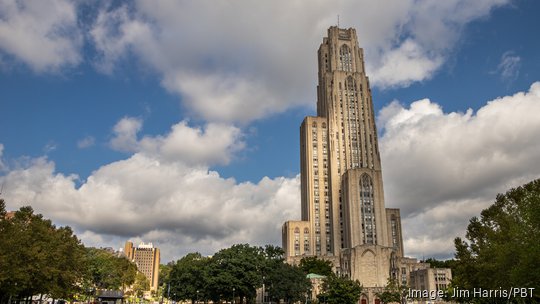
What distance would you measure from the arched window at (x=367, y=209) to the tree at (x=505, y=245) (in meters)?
Result: 98.0

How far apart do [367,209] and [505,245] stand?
12736cm

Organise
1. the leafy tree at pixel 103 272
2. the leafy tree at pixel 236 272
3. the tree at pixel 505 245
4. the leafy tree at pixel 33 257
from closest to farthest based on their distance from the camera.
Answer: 1. the tree at pixel 505 245
2. the leafy tree at pixel 33 257
3. the leafy tree at pixel 236 272
4. the leafy tree at pixel 103 272

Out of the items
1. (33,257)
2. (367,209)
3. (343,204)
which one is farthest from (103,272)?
(367,209)

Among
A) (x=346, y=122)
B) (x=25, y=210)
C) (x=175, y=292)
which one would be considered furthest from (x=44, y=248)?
(x=346, y=122)

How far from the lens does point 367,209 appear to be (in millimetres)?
175500

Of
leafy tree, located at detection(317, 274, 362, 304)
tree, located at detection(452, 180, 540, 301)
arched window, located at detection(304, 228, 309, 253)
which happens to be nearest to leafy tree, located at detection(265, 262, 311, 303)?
leafy tree, located at detection(317, 274, 362, 304)

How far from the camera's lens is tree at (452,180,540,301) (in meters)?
44.2

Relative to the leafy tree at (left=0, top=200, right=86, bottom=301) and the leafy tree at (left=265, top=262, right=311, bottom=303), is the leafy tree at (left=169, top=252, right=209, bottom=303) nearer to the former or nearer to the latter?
the leafy tree at (left=265, top=262, right=311, bottom=303)

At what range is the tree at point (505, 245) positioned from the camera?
4422cm

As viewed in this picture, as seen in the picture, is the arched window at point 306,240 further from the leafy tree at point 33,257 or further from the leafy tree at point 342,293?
the leafy tree at point 33,257

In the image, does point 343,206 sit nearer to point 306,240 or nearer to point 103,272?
point 306,240

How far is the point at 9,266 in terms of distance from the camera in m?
55.6

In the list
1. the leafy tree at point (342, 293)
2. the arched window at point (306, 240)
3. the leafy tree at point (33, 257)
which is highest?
the arched window at point (306, 240)

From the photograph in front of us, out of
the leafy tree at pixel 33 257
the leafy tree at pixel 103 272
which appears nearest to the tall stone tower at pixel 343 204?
the leafy tree at pixel 103 272
